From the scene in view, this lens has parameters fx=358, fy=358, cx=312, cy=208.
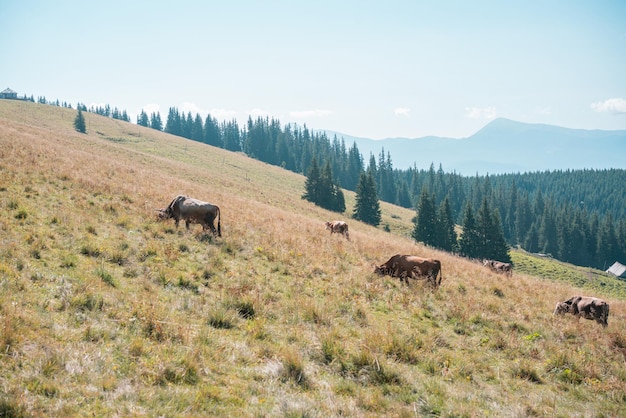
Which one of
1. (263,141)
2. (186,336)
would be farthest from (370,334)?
(263,141)

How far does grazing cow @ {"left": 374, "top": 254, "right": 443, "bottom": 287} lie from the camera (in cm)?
1284

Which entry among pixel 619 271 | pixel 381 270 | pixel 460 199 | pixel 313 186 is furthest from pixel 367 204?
pixel 460 199

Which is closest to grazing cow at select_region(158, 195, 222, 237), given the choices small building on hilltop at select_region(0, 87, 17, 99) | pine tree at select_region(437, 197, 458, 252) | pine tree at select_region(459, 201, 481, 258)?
pine tree at select_region(437, 197, 458, 252)

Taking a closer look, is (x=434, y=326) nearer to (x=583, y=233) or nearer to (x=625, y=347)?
(x=625, y=347)

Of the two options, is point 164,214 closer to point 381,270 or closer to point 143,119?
point 381,270

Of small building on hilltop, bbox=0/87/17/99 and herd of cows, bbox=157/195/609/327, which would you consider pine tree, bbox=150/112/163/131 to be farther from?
herd of cows, bbox=157/195/609/327

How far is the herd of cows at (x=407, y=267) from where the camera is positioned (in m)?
11.9

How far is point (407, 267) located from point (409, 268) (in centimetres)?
8

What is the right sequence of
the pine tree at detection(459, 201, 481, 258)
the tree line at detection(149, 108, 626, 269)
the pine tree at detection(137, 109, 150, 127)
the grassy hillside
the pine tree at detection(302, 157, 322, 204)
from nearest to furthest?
the grassy hillside
the pine tree at detection(459, 201, 481, 258)
the pine tree at detection(302, 157, 322, 204)
the tree line at detection(149, 108, 626, 269)
the pine tree at detection(137, 109, 150, 127)

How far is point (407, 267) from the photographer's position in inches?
511

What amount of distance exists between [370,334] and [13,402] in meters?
5.69

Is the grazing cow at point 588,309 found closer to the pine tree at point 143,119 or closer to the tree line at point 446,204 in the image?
the tree line at point 446,204

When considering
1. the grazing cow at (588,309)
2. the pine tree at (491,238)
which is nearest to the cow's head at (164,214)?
the grazing cow at (588,309)

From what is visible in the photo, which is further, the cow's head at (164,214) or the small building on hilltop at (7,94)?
the small building on hilltop at (7,94)
